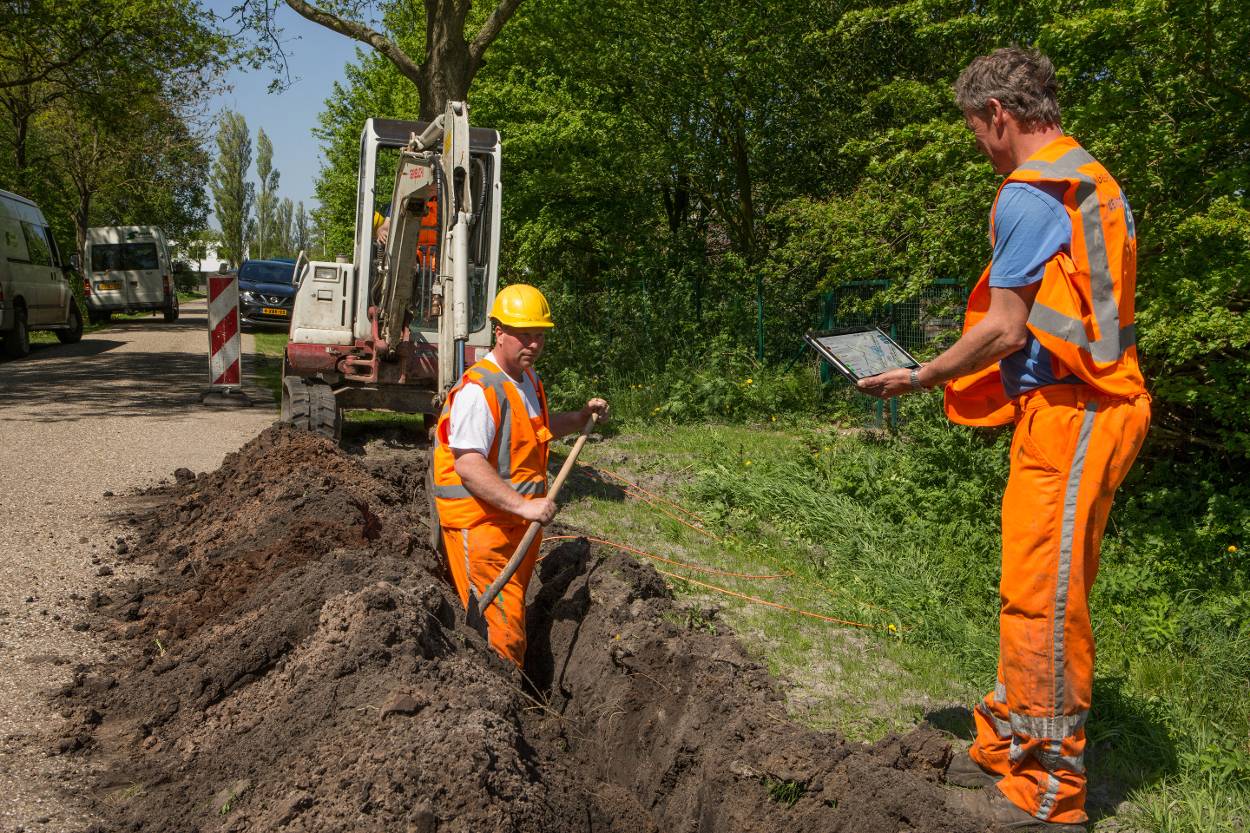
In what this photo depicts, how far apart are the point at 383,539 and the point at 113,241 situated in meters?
26.0

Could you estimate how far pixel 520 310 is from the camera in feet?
15.1

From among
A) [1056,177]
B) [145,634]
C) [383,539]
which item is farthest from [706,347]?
[1056,177]

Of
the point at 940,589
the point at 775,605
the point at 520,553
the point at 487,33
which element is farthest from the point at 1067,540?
the point at 487,33

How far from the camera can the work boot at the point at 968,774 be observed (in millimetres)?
3602

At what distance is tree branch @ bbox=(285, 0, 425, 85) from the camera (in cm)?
1342

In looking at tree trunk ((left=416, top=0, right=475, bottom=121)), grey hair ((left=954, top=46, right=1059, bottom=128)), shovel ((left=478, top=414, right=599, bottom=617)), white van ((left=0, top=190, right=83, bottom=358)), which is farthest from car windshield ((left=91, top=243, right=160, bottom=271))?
grey hair ((left=954, top=46, right=1059, bottom=128))

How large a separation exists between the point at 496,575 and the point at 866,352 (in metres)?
1.95

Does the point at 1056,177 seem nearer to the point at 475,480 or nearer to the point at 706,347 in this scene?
the point at 475,480

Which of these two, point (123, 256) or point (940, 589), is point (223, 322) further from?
point (123, 256)

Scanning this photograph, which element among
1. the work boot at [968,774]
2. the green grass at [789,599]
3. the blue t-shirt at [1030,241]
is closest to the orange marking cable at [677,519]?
the green grass at [789,599]

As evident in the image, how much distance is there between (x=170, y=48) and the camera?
66.1ft

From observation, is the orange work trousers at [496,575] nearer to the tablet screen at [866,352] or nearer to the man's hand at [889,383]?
the tablet screen at [866,352]

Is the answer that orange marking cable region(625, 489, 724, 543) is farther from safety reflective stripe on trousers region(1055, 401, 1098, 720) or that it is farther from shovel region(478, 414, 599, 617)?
safety reflective stripe on trousers region(1055, 401, 1098, 720)

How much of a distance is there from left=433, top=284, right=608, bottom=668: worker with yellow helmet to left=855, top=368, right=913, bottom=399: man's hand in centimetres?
138
